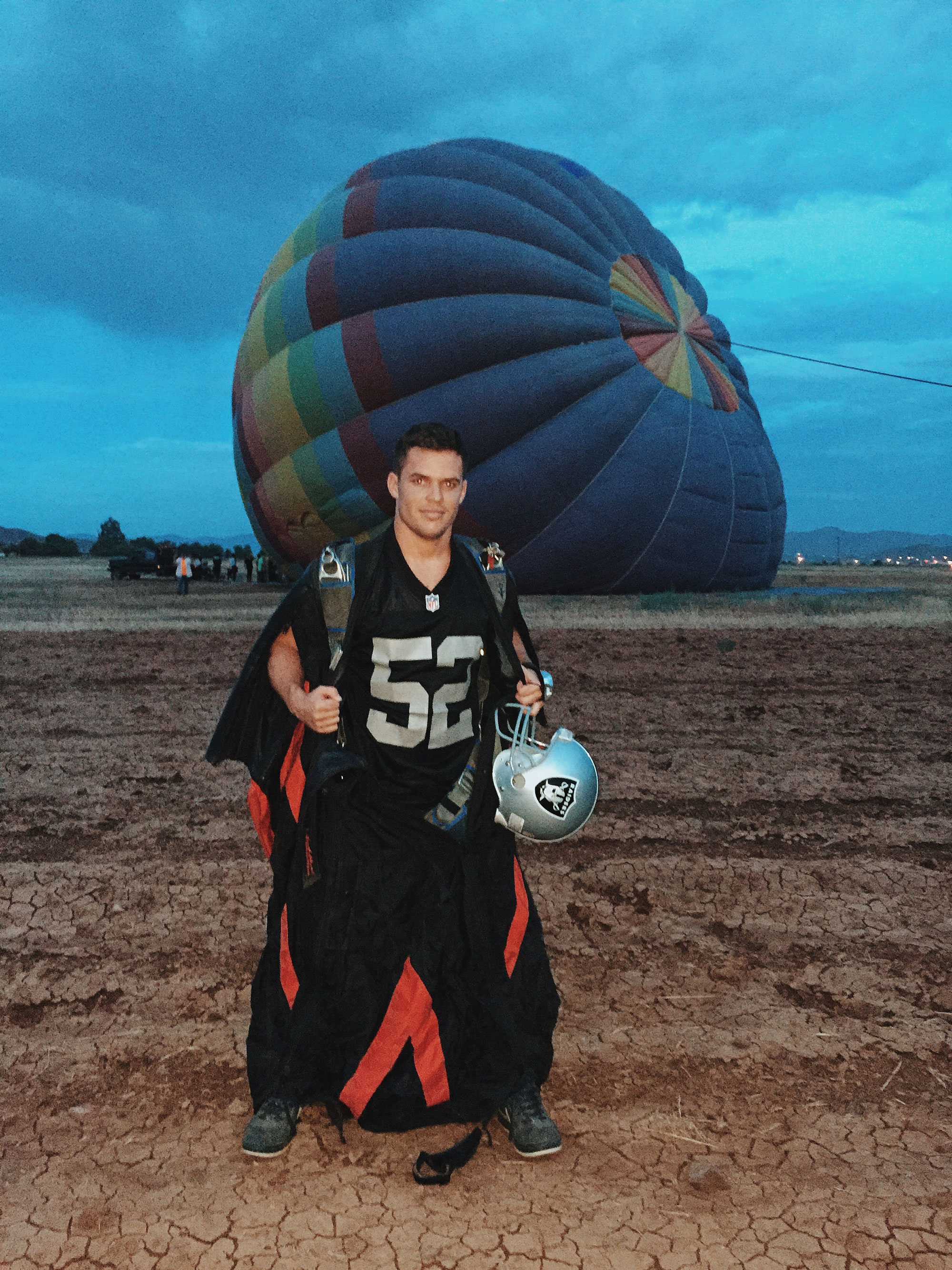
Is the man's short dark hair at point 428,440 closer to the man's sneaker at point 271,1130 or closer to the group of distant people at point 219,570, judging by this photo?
the man's sneaker at point 271,1130

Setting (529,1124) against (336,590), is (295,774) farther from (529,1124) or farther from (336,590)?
(529,1124)

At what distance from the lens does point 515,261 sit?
1505cm

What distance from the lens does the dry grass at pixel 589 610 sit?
14.2m

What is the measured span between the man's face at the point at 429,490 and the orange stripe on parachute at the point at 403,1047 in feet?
4.17

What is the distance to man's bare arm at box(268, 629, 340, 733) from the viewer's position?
7.93ft

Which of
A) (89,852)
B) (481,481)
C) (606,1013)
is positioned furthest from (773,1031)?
(481,481)

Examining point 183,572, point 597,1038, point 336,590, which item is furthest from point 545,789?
point 183,572

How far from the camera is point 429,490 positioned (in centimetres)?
260

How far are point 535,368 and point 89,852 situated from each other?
11.7 meters

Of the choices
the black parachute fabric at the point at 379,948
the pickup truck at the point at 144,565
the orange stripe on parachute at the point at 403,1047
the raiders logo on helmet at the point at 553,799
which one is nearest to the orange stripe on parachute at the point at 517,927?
the black parachute fabric at the point at 379,948

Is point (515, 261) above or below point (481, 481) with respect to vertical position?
above

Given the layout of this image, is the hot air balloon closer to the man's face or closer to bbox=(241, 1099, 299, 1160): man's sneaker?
the man's face

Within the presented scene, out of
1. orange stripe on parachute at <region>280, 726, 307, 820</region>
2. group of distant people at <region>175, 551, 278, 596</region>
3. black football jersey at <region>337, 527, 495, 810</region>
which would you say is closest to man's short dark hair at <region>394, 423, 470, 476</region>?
black football jersey at <region>337, 527, 495, 810</region>

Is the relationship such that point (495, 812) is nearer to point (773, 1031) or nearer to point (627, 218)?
point (773, 1031)
